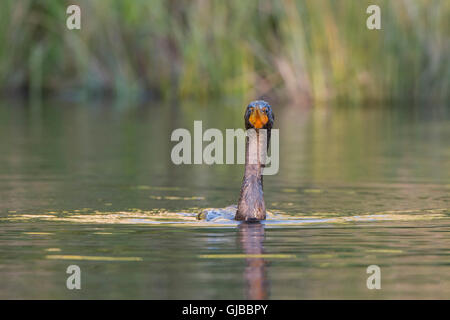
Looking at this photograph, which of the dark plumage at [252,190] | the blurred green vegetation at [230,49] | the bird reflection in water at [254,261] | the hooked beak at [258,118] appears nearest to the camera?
the bird reflection in water at [254,261]

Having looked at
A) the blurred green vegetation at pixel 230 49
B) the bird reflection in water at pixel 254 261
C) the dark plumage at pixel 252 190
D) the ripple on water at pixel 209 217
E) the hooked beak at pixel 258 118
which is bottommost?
the bird reflection in water at pixel 254 261

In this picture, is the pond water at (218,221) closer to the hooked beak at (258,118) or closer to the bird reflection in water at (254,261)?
the bird reflection in water at (254,261)

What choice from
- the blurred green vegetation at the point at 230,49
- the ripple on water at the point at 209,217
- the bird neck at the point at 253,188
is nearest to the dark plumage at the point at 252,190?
the bird neck at the point at 253,188

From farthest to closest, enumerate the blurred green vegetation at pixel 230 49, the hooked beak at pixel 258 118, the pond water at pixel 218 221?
the blurred green vegetation at pixel 230 49
the hooked beak at pixel 258 118
the pond water at pixel 218 221

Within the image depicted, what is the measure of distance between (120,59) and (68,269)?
21831 mm

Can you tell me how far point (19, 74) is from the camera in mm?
30766

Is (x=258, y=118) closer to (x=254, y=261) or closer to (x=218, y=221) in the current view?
(x=218, y=221)

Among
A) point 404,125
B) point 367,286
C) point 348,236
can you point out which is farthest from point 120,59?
point 367,286

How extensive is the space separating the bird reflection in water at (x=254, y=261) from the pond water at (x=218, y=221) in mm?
13

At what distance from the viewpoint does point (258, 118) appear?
388 inches

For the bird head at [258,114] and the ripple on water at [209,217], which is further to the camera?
the ripple on water at [209,217]

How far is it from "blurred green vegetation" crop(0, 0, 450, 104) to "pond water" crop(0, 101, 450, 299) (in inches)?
206

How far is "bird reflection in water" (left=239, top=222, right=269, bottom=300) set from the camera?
23.5ft

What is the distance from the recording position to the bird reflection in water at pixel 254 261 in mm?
7167
